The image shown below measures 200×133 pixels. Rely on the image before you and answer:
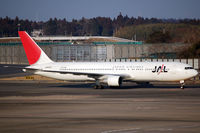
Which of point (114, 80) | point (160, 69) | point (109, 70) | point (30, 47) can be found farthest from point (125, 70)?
point (30, 47)

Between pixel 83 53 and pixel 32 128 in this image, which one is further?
pixel 83 53

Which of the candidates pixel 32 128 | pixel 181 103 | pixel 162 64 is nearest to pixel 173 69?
pixel 162 64

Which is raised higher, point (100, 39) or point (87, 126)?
point (100, 39)

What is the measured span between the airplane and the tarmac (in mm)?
8993

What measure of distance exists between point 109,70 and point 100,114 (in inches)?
903

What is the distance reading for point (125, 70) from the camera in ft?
164

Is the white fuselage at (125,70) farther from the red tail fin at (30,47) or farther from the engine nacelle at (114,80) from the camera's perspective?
the engine nacelle at (114,80)

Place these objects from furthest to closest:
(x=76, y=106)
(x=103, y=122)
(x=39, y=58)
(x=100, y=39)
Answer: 1. (x=100, y=39)
2. (x=39, y=58)
3. (x=76, y=106)
4. (x=103, y=122)

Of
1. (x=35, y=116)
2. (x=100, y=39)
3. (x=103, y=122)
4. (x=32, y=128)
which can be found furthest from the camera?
(x=100, y=39)

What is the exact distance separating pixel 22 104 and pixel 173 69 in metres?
21.1

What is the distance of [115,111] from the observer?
29.6 meters

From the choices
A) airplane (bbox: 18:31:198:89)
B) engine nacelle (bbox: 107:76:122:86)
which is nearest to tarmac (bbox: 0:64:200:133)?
engine nacelle (bbox: 107:76:122:86)

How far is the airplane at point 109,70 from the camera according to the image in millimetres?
48344

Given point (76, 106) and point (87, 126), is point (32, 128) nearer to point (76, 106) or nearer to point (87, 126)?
point (87, 126)
